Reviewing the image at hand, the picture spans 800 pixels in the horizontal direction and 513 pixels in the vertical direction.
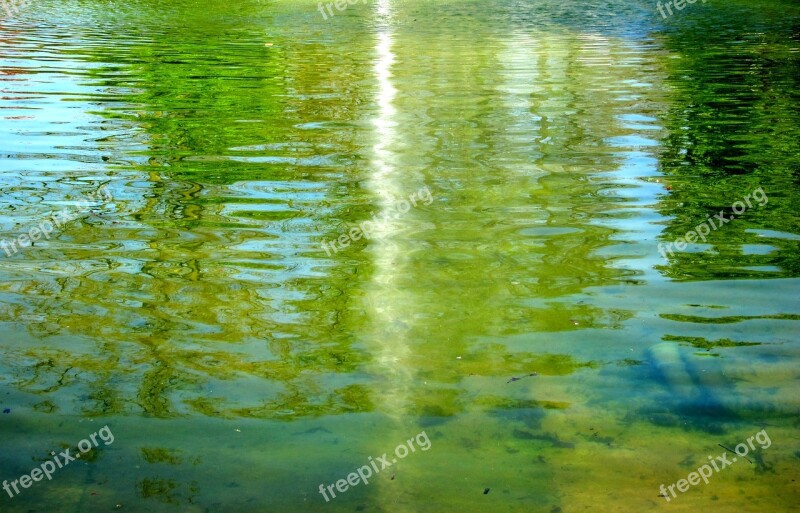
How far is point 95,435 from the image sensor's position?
3379 millimetres

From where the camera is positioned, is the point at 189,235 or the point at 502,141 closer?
the point at 189,235

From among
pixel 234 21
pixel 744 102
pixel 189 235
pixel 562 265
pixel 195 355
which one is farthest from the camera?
pixel 234 21

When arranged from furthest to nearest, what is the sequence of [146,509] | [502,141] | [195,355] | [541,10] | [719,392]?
[541,10]
[502,141]
[195,355]
[719,392]
[146,509]

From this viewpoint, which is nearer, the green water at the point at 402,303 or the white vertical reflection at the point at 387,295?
the green water at the point at 402,303

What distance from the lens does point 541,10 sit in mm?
24172

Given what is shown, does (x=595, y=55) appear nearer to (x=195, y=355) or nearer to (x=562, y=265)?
(x=562, y=265)

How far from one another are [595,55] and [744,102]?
5121 mm

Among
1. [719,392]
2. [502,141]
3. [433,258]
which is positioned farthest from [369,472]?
[502,141]

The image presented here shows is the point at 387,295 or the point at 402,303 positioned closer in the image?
the point at 402,303

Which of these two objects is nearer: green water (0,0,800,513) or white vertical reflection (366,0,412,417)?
green water (0,0,800,513)

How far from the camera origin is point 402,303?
4.63 meters

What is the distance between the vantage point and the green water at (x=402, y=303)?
320 cm

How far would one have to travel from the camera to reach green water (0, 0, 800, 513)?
3203 millimetres

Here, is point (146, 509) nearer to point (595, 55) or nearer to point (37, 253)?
point (37, 253)
